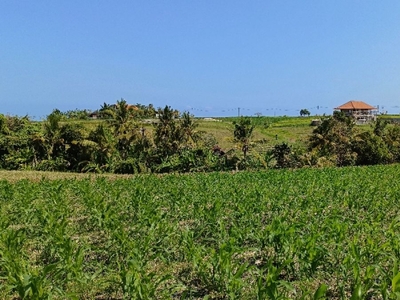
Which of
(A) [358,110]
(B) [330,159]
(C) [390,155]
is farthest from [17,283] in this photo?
(A) [358,110]

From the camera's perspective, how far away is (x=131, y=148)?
2238 cm

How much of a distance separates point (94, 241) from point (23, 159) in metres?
18.0

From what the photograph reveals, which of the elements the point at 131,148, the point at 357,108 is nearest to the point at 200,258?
the point at 131,148

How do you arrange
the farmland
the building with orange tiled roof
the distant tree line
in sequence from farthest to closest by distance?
the building with orange tiled roof
the distant tree line
the farmland

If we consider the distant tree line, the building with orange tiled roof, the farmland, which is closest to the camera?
the farmland

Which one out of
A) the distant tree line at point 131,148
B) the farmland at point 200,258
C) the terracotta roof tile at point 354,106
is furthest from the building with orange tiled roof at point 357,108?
the farmland at point 200,258

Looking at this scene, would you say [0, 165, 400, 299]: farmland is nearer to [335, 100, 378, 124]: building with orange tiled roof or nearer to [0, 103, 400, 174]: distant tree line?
[0, 103, 400, 174]: distant tree line

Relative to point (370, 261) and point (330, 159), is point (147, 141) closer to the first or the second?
point (330, 159)

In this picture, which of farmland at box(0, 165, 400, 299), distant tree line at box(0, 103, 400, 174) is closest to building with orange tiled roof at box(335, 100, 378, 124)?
distant tree line at box(0, 103, 400, 174)

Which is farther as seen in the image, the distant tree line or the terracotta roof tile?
the terracotta roof tile

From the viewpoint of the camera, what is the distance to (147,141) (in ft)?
73.8

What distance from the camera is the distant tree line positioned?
21625mm

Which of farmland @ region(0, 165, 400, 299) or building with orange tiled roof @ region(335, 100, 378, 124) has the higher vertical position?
building with orange tiled roof @ region(335, 100, 378, 124)

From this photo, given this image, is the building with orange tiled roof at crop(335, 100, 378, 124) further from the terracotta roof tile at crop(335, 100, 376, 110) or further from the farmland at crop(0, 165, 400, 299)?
the farmland at crop(0, 165, 400, 299)
